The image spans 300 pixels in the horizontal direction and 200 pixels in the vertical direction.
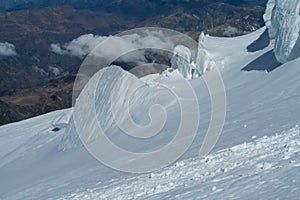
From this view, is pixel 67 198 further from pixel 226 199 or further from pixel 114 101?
pixel 114 101

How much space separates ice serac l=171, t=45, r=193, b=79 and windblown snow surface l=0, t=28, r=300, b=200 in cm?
581

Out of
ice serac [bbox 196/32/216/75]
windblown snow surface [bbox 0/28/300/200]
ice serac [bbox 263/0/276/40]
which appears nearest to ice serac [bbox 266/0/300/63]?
windblown snow surface [bbox 0/28/300/200]

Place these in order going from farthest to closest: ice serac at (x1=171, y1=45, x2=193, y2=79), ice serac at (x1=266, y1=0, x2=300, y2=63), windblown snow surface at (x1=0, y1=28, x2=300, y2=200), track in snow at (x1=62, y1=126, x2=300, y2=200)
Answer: ice serac at (x1=171, y1=45, x2=193, y2=79) < ice serac at (x1=266, y1=0, x2=300, y2=63) < windblown snow surface at (x1=0, y1=28, x2=300, y2=200) < track in snow at (x1=62, y1=126, x2=300, y2=200)

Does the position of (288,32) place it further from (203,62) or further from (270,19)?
(203,62)

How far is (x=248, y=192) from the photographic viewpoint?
11.6 meters

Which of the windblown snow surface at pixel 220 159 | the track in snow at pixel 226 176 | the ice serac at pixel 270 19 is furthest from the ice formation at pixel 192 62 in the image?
the track in snow at pixel 226 176

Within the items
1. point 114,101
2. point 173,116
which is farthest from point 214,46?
point 173,116

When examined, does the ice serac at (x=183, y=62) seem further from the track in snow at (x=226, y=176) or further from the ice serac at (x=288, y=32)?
the track in snow at (x=226, y=176)

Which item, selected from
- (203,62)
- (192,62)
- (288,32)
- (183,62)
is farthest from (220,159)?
(183,62)

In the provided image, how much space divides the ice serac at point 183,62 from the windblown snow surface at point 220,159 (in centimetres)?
581

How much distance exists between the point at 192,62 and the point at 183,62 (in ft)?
6.80

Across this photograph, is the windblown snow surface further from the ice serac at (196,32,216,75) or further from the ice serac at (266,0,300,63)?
the ice serac at (196,32,216,75)

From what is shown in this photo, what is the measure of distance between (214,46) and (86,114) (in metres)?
16.3

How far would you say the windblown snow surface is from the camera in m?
12.8
